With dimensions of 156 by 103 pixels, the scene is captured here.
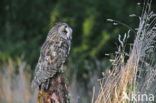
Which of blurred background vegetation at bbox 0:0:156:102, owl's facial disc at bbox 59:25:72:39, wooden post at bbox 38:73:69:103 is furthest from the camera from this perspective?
blurred background vegetation at bbox 0:0:156:102

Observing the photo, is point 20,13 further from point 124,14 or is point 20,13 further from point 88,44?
point 124,14

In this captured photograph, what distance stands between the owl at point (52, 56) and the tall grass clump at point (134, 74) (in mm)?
431

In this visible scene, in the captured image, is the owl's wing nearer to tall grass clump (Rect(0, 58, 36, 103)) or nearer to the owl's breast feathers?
the owl's breast feathers

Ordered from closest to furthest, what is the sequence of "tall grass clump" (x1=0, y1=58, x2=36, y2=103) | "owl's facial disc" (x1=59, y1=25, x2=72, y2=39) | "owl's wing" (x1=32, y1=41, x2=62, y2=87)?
"owl's wing" (x1=32, y1=41, x2=62, y2=87)
"owl's facial disc" (x1=59, y1=25, x2=72, y2=39)
"tall grass clump" (x1=0, y1=58, x2=36, y2=103)

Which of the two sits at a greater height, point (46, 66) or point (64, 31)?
point (64, 31)

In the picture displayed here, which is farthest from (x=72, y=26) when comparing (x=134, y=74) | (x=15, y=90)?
(x=134, y=74)

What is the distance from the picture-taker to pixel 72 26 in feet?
27.1

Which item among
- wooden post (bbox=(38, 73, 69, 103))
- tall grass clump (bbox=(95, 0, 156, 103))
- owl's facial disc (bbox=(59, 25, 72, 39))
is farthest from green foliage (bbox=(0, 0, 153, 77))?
tall grass clump (bbox=(95, 0, 156, 103))

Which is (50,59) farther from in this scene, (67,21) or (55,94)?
(67,21)

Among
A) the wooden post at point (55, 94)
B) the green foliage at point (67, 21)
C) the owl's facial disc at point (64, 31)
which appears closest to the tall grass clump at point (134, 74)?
the wooden post at point (55, 94)

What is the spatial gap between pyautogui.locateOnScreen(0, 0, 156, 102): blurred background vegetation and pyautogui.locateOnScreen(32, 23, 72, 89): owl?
449cm

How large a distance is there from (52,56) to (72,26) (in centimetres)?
556

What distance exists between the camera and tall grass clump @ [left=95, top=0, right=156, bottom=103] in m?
2.30

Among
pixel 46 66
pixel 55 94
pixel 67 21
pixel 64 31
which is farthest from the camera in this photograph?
pixel 67 21
